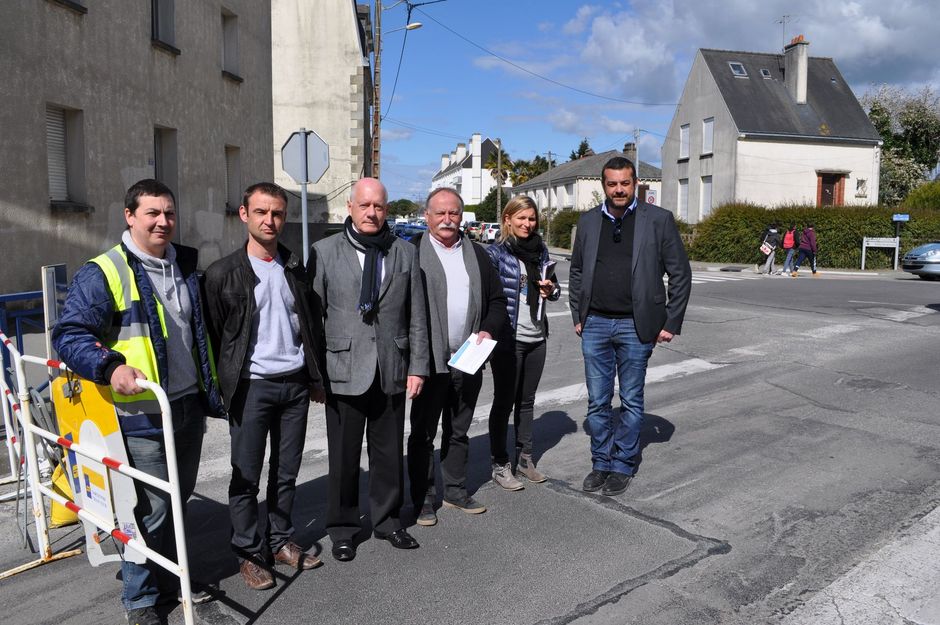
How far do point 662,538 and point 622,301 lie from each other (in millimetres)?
1538

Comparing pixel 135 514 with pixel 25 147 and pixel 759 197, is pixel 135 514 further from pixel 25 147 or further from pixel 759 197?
pixel 759 197

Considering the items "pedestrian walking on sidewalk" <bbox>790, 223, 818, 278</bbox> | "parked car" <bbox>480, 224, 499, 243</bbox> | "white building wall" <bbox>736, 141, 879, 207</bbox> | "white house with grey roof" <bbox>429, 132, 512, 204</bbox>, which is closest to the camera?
"pedestrian walking on sidewalk" <bbox>790, 223, 818, 278</bbox>

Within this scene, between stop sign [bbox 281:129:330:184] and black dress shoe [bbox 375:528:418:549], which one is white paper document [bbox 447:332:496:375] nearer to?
black dress shoe [bbox 375:528:418:549]

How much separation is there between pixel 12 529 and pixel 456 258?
10.3ft

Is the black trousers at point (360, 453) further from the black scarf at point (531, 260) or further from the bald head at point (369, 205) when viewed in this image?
the black scarf at point (531, 260)

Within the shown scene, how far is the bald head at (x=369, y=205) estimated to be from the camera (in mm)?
4105

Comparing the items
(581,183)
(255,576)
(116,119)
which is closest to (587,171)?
(581,183)

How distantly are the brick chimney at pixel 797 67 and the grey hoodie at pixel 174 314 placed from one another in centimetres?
3986

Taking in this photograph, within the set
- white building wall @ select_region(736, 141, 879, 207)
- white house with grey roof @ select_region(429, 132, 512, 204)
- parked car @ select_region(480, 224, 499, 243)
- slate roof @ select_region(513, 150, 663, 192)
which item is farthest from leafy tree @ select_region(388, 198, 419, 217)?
white building wall @ select_region(736, 141, 879, 207)

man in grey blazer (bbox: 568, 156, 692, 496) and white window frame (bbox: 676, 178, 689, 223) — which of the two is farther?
white window frame (bbox: 676, 178, 689, 223)

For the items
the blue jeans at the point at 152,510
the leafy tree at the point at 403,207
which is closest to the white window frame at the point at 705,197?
the blue jeans at the point at 152,510

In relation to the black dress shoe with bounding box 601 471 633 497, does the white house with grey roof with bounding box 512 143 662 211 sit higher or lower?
higher

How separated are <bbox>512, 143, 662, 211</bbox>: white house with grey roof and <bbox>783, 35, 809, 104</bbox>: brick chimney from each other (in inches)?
723

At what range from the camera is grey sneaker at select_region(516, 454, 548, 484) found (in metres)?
5.38
